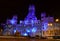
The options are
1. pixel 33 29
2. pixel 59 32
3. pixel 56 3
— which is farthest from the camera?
pixel 33 29

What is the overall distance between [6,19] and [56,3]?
2.36m

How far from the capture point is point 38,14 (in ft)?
28.6

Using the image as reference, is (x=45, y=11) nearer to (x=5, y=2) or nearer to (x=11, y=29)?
(x=5, y=2)

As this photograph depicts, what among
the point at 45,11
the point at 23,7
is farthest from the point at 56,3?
the point at 23,7

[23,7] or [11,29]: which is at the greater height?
[23,7]

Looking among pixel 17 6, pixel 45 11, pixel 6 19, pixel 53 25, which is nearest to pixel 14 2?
pixel 17 6

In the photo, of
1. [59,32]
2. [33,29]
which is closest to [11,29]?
[33,29]

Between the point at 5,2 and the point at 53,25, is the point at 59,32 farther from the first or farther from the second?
the point at 5,2

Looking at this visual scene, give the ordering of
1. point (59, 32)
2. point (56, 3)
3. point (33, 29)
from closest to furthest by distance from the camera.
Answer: point (56, 3) → point (59, 32) → point (33, 29)

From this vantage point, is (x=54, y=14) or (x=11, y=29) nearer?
(x=54, y=14)

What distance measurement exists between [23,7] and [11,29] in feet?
7.72

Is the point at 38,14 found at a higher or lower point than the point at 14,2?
lower

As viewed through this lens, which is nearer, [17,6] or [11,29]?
[17,6]

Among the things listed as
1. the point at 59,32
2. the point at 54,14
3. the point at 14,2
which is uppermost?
the point at 14,2
